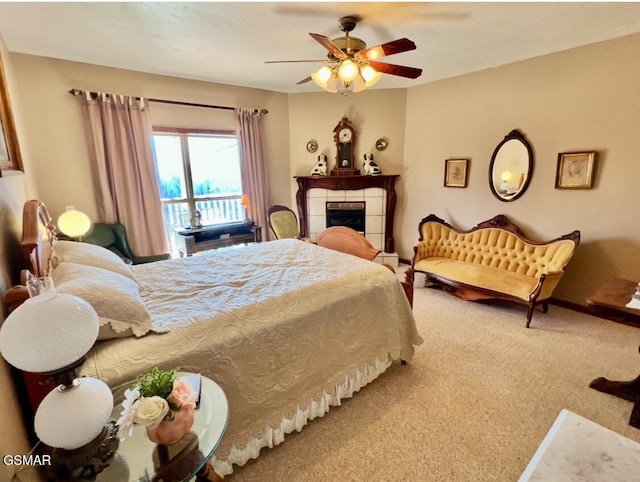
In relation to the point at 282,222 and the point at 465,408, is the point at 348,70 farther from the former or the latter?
the point at 282,222

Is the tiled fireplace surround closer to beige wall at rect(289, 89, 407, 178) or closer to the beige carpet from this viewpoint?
beige wall at rect(289, 89, 407, 178)

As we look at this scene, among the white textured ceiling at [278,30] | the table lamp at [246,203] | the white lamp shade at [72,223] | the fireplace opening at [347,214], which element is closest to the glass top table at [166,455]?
the white lamp shade at [72,223]

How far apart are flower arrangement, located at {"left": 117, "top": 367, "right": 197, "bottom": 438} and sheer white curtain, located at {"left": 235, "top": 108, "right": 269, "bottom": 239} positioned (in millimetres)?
3787

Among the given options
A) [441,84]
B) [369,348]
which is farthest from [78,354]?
[441,84]

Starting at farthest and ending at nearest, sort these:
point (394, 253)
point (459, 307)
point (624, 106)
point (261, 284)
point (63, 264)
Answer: point (394, 253) < point (459, 307) < point (624, 106) < point (261, 284) < point (63, 264)

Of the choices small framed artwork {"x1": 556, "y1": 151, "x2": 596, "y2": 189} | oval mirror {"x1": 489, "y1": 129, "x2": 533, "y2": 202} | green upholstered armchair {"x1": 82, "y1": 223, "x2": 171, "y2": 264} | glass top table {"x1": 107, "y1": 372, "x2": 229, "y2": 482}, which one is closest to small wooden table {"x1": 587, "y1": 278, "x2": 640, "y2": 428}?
small framed artwork {"x1": 556, "y1": 151, "x2": 596, "y2": 189}

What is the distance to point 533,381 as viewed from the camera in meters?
2.21

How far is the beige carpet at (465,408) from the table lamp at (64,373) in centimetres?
90

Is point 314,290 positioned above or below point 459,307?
above

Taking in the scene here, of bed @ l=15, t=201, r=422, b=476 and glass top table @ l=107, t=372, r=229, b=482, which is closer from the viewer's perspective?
glass top table @ l=107, t=372, r=229, b=482

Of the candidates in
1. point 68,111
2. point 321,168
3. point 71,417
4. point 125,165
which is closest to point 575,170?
point 321,168

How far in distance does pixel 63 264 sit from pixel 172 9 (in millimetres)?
1916

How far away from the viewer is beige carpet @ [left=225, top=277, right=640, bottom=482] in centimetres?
160

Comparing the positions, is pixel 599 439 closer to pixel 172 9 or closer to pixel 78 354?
pixel 78 354
